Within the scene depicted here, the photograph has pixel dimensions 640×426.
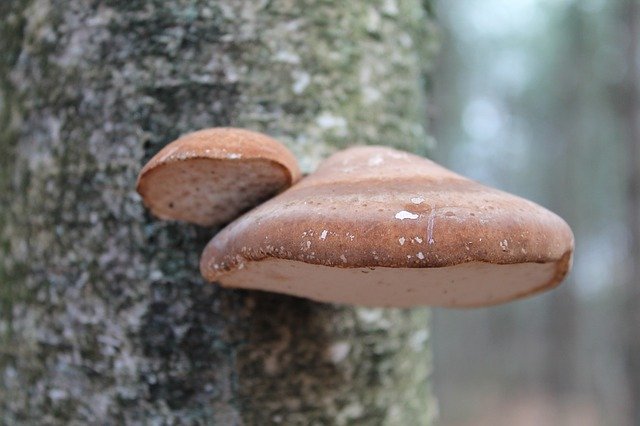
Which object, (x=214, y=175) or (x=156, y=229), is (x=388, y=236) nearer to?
(x=214, y=175)

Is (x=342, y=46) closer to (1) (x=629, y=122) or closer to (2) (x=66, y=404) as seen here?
(2) (x=66, y=404)

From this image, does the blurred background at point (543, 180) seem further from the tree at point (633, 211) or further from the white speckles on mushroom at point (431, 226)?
the white speckles on mushroom at point (431, 226)

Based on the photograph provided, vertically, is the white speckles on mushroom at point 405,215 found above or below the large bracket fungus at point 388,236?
above

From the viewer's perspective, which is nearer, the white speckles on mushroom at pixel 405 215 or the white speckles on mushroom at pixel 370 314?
the white speckles on mushroom at pixel 405 215

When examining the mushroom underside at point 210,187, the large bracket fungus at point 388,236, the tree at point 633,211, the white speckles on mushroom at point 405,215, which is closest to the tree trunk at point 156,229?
the mushroom underside at point 210,187

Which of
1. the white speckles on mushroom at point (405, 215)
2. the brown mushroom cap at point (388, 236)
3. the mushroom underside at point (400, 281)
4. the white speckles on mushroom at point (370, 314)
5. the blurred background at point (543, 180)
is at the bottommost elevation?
the blurred background at point (543, 180)

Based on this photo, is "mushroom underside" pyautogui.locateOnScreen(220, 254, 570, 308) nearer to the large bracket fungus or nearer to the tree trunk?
the large bracket fungus

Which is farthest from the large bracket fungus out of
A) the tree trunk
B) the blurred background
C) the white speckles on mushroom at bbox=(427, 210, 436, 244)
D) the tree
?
the blurred background
